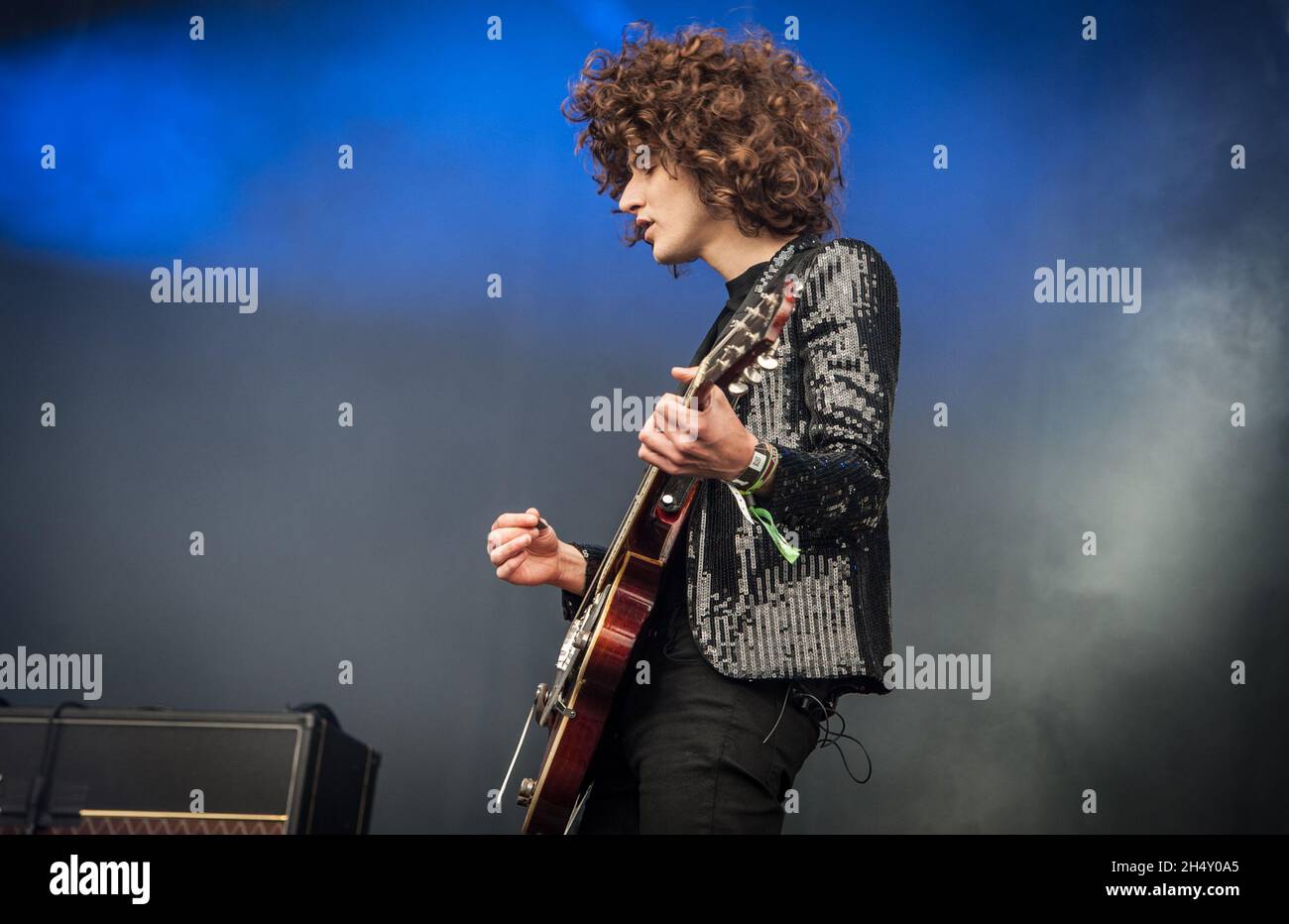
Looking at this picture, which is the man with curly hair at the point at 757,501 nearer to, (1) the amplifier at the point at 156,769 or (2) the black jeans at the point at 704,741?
(2) the black jeans at the point at 704,741

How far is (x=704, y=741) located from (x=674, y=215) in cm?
85

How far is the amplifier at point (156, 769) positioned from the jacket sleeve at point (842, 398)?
49.5 inches

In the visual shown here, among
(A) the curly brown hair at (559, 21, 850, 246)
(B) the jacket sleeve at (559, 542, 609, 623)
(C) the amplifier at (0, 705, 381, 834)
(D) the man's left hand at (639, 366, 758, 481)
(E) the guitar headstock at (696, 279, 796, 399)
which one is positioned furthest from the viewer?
(C) the amplifier at (0, 705, 381, 834)

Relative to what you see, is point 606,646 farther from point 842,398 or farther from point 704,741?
point 842,398

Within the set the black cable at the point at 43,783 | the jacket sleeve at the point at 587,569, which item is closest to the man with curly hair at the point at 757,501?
the jacket sleeve at the point at 587,569

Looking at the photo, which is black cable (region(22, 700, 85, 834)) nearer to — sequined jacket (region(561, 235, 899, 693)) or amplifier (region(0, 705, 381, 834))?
amplifier (region(0, 705, 381, 834))

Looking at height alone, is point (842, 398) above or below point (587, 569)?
above

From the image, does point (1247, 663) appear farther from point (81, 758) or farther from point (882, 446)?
point (81, 758)

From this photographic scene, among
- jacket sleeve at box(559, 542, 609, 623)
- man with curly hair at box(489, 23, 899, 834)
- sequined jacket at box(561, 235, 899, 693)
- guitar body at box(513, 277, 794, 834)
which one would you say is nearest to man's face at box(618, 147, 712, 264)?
man with curly hair at box(489, 23, 899, 834)

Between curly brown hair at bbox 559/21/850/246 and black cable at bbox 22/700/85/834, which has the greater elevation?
curly brown hair at bbox 559/21/850/246

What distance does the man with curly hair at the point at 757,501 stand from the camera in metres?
1.70

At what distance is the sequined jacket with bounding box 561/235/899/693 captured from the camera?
178 cm

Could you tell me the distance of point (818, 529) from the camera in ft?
5.65

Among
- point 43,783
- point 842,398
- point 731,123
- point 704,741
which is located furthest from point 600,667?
point 43,783
